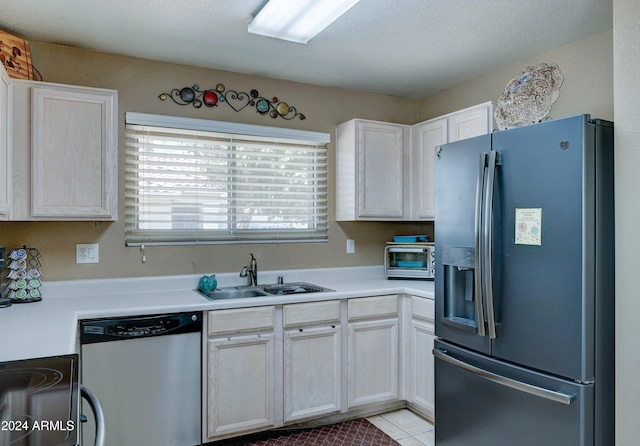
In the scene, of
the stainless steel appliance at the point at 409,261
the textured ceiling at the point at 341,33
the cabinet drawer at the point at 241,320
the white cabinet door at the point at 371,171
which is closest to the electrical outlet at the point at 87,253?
the cabinet drawer at the point at 241,320

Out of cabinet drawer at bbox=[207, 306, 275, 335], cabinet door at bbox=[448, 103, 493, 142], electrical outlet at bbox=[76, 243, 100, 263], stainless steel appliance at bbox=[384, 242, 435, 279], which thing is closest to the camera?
cabinet drawer at bbox=[207, 306, 275, 335]

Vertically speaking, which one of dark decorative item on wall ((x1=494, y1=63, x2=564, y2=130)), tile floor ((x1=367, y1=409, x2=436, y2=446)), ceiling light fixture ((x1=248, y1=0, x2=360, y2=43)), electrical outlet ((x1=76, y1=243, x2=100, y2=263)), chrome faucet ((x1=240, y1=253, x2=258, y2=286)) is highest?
ceiling light fixture ((x1=248, y1=0, x2=360, y2=43))

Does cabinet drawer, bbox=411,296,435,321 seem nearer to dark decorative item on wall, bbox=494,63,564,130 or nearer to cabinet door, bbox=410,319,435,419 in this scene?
cabinet door, bbox=410,319,435,419

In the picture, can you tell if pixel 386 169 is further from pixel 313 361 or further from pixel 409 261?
pixel 313 361

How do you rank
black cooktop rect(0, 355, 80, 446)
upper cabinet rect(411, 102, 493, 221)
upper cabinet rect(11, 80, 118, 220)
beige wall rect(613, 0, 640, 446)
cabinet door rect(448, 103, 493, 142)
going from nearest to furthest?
black cooktop rect(0, 355, 80, 446) → beige wall rect(613, 0, 640, 446) → upper cabinet rect(11, 80, 118, 220) → cabinet door rect(448, 103, 493, 142) → upper cabinet rect(411, 102, 493, 221)

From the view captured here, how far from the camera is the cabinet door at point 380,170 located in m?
3.27

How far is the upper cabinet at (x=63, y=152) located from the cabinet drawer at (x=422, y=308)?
192 centimetres

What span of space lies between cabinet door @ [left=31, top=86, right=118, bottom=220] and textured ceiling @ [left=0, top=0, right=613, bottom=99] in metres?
0.38

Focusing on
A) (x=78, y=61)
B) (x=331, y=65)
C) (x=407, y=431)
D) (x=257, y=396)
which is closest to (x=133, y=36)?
(x=78, y=61)

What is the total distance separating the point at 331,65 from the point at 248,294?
1.66 meters

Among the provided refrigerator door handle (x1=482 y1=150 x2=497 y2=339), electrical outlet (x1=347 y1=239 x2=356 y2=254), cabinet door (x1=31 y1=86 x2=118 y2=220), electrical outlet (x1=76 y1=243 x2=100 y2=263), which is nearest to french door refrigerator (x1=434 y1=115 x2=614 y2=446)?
refrigerator door handle (x1=482 y1=150 x2=497 y2=339)

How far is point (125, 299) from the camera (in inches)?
99.6

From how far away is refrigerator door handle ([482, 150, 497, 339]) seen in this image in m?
1.94

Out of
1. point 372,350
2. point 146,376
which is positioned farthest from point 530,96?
point 146,376
